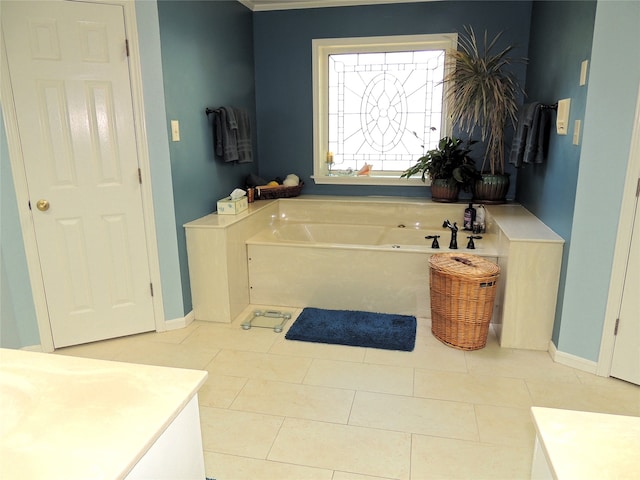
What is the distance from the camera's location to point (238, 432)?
213 centimetres

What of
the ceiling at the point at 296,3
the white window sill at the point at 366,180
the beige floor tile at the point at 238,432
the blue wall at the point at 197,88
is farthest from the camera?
the white window sill at the point at 366,180

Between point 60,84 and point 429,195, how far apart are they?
3.16 meters

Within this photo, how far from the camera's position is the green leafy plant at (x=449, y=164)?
3.95 metres

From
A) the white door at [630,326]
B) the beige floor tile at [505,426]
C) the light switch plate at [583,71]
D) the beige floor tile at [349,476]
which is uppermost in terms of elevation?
the light switch plate at [583,71]

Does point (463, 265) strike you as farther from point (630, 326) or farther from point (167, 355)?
point (167, 355)

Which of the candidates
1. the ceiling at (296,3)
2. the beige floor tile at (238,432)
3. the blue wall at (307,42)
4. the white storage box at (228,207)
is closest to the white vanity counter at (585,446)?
the beige floor tile at (238,432)

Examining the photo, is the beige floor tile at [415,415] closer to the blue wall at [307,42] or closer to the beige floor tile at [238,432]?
the beige floor tile at [238,432]

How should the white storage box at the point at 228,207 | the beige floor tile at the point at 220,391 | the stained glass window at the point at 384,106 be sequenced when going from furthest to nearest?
the stained glass window at the point at 384,106, the white storage box at the point at 228,207, the beige floor tile at the point at 220,391

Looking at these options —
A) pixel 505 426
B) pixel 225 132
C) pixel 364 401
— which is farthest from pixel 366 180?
pixel 505 426

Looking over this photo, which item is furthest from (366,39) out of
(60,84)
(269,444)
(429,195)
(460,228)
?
(269,444)

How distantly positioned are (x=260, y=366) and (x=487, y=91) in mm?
2673

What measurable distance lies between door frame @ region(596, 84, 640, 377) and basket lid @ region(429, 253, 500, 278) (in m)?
0.62

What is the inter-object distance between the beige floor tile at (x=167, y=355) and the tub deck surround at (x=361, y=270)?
0.40m

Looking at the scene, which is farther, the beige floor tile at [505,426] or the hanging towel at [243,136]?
the hanging towel at [243,136]
